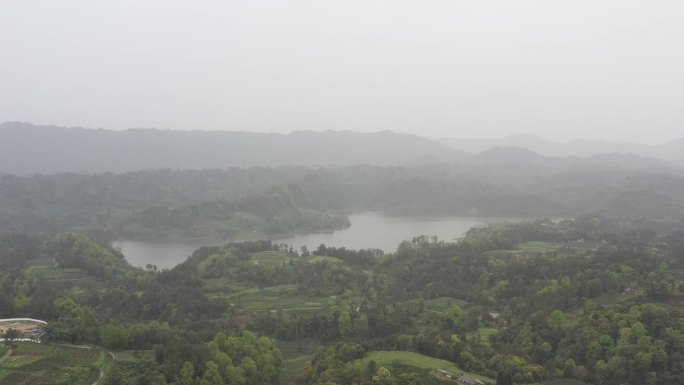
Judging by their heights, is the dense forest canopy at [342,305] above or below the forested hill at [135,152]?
below

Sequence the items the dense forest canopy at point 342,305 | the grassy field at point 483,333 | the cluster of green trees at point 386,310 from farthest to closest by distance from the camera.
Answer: the grassy field at point 483,333, the cluster of green trees at point 386,310, the dense forest canopy at point 342,305

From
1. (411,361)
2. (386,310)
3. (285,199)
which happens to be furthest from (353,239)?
(411,361)

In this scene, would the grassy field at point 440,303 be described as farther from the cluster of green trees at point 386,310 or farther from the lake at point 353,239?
the lake at point 353,239

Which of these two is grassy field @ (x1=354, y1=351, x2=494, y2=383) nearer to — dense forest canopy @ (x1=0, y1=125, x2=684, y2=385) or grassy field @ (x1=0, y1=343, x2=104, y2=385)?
dense forest canopy @ (x1=0, y1=125, x2=684, y2=385)

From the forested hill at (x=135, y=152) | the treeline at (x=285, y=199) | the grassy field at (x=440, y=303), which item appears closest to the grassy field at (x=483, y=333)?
the grassy field at (x=440, y=303)

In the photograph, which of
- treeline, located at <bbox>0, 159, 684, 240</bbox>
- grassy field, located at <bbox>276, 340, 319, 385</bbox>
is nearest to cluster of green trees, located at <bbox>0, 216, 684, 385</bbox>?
grassy field, located at <bbox>276, 340, 319, 385</bbox>

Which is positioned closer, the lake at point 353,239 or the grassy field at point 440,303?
the grassy field at point 440,303

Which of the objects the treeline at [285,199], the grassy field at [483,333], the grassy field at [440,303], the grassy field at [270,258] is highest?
the treeline at [285,199]
